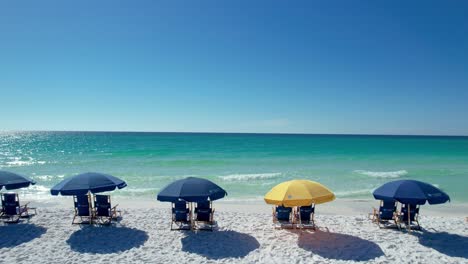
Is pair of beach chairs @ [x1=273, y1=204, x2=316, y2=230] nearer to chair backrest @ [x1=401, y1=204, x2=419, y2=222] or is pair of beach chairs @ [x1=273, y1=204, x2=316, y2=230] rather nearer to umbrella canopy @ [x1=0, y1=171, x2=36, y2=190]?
chair backrest @ [x1=401, y1=204, x2=419, y2=222]

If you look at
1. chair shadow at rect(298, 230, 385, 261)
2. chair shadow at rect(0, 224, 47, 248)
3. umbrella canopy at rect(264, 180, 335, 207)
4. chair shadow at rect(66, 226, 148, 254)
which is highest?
umbrella canopy at rect(264, 180, 335, 207)

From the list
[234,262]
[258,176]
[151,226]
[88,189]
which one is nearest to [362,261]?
[234,262]

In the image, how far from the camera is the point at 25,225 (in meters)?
8.77

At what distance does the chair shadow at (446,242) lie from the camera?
7.11 m

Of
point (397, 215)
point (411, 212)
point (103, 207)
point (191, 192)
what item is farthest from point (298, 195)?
point (103, 207)

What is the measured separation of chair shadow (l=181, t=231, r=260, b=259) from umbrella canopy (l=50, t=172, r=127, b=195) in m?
2.58

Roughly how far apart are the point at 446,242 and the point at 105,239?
347 inches

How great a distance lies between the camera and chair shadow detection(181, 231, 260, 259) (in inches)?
275

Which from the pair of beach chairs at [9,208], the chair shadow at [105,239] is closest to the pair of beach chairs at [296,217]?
the chair shadow at [105,239]

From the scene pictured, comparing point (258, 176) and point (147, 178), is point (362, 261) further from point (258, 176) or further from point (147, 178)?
point (147, 178)

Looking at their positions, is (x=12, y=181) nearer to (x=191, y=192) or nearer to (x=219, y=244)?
(x=191, y=192)

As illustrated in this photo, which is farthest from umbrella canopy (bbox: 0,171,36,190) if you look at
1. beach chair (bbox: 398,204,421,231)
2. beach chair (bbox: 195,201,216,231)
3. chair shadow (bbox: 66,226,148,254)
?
beach chair (bbox: 398,204,421,231)

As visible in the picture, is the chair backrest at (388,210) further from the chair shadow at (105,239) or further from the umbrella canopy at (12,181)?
the umbrella canopy at (12,181)

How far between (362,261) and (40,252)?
7.29 meters
